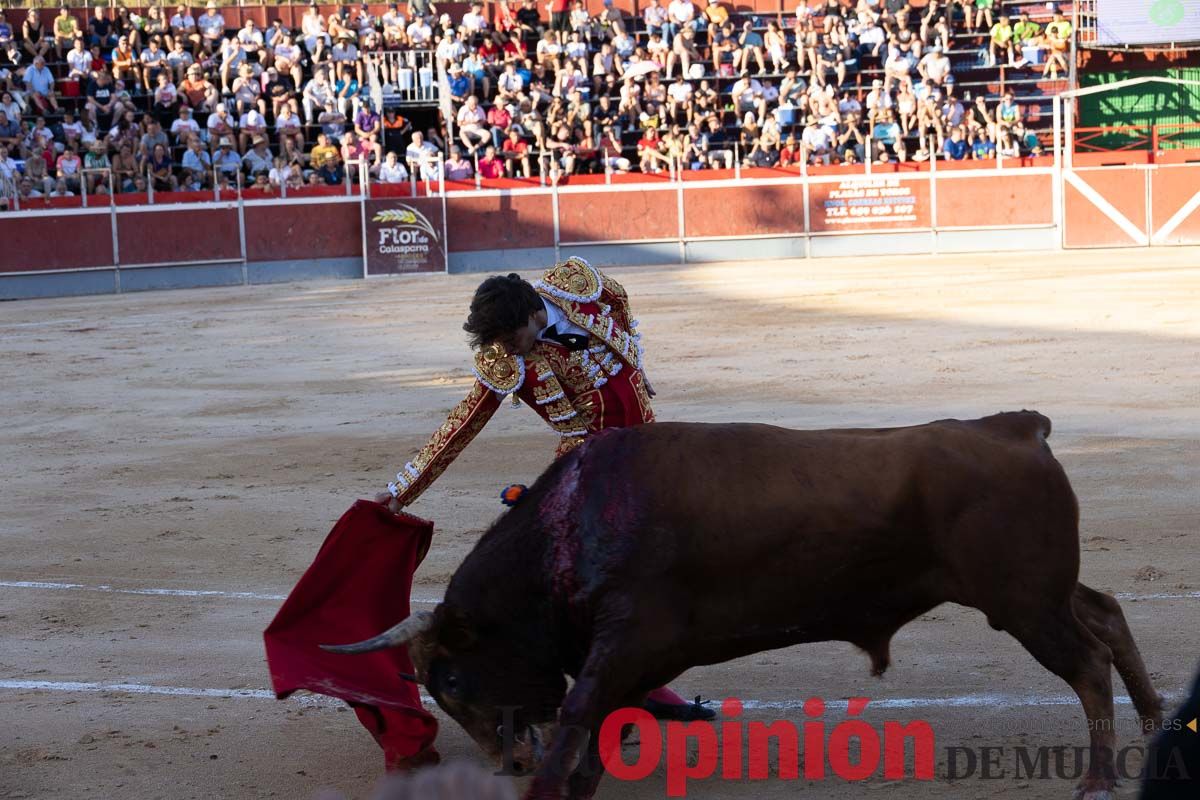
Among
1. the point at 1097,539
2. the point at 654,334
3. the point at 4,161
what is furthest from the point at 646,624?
the point at 4,161

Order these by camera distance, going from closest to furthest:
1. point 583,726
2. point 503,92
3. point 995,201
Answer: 1. point 583,726
2. point 995,201
3. point 503,92

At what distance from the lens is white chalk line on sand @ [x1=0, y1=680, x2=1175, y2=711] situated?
3.86 metres

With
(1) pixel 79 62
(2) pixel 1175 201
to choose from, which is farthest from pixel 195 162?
(2) pixel 1175 201

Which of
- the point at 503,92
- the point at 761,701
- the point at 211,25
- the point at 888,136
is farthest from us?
the point at 211,25

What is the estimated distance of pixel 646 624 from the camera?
3076 mm

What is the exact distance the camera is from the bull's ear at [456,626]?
328 cm

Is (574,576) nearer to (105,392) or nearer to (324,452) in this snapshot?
(324,452)

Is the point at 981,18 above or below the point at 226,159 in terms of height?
above

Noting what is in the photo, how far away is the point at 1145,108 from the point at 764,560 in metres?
23.6

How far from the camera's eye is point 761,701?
4027mm

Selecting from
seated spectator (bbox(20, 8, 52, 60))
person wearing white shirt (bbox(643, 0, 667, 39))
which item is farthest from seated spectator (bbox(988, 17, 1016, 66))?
seated spectator (bbox(20, 8, 52, 60))

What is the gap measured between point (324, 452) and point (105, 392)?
3.32 metres

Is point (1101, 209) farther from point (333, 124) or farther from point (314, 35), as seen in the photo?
point (314, 35)

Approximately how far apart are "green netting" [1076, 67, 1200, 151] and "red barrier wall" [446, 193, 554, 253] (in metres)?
10.1
